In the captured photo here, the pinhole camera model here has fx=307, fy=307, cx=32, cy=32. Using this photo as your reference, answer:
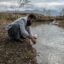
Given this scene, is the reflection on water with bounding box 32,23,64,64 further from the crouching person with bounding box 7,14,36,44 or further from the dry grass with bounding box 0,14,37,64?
the crouching person with bounding box 7,14,36,44

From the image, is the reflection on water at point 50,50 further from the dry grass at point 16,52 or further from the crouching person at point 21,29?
the crouching person at point 21,29

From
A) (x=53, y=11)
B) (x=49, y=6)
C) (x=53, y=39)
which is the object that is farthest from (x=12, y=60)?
(x=49, y=6)

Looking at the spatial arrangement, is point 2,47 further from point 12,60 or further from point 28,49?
point 12,60

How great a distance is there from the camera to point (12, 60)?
6695 millimetres

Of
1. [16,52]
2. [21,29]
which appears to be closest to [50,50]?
[21,29]

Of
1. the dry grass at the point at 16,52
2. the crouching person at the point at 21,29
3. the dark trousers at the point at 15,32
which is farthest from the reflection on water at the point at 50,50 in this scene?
the dark trousers at the point at 15,32

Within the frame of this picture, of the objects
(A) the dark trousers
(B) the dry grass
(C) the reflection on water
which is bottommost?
(C) the reflection on water

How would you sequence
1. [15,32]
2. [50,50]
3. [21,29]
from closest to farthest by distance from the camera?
[21,29]
[15,32]
[50,50]

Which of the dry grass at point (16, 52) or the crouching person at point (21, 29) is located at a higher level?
the crouching person at point (21, 29)

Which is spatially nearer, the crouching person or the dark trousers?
the crouching person

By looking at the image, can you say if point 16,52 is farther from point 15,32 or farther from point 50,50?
point 50,50

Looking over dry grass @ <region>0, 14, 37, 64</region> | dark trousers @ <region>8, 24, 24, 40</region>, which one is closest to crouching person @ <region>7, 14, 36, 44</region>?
dark trousers @ <region>8, 24, 24, 40</region>

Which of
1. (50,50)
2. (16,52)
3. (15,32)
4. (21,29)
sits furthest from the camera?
(50,50)

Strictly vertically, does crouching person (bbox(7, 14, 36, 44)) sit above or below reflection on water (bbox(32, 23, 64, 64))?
above
